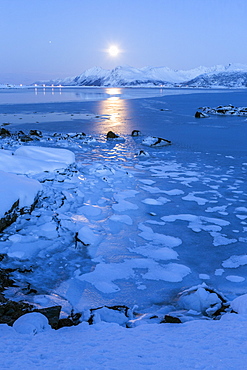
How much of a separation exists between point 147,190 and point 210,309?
4.31 meters

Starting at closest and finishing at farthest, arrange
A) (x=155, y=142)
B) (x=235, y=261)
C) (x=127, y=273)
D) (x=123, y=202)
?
(x=127, y=273), (x=235, y=261), (x=123, y=202), (x=155, y=142)

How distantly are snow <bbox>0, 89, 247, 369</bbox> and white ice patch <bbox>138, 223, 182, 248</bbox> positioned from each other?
0.03 m

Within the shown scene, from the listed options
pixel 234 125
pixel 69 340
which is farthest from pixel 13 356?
pixel 234 125

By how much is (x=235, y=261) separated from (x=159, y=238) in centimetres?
127

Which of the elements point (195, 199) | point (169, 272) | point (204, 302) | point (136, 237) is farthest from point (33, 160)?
point (204, 302)

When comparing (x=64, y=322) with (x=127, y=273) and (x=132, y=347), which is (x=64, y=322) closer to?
(x=132, y=347)

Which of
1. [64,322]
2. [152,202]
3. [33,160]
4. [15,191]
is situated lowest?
[64,322]


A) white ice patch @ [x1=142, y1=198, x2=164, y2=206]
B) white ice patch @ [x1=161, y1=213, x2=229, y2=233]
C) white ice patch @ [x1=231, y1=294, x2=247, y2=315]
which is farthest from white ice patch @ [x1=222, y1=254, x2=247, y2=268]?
white ice patch @ [x1=142, y1=198, x2=164, y2=206]

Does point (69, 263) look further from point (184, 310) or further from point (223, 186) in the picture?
point (223, 186)

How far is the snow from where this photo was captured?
2238 mm

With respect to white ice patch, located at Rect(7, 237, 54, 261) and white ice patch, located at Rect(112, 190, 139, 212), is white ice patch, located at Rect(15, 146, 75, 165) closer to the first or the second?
white ice patch, located at Rect(112, 190, 139, 212)

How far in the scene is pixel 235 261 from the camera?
13.9 ft

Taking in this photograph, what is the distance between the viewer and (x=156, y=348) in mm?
2250

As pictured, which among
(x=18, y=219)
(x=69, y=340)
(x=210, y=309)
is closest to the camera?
(x=69, y=340)
